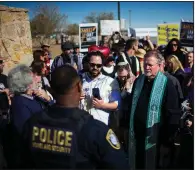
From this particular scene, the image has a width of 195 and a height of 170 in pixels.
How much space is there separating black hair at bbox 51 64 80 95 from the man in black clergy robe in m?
1.54

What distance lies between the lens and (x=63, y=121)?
5.69ft

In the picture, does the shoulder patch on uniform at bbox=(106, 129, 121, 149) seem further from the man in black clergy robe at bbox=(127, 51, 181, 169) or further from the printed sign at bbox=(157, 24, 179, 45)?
the printed sign at bbox=(157, 24, 179, 45)

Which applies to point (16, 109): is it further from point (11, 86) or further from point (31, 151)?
point (31, 151)

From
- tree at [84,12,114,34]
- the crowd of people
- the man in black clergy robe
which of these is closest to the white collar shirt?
the crowd of people

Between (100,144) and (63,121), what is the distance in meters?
0.27

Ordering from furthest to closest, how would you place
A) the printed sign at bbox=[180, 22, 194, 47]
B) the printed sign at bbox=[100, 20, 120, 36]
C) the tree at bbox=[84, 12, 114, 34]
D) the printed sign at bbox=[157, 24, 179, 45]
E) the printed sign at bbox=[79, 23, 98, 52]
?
the tree at bbox=[84, 12, 114, 34] → the printed sign at bbox=[100, 20, 120, 36] → the printed sign at bbox=[157, 24, 179, 45] → the printed sign at bbox=[79, 23, 98, 52] → the printed sign at bbox=[180, 22, 194, 47]

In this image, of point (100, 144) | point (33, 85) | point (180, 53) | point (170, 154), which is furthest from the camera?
point (180, 53)

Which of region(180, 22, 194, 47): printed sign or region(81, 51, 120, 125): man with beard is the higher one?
region(180, 22, 194, 47): printed sign

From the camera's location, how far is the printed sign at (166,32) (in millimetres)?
9078

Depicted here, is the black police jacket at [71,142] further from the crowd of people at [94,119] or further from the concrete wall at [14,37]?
the concrete wall at [14,37]

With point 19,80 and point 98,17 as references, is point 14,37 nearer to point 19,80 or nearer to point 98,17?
point 19,80

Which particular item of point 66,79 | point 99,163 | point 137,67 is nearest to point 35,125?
point 66,79

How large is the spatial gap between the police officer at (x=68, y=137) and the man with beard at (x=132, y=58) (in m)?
4.09

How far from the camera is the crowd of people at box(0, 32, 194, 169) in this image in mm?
1719
